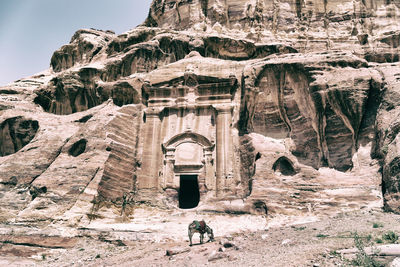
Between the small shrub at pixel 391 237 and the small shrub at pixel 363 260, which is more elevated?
the small shrub at pixel 391 237

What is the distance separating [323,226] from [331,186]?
462cm

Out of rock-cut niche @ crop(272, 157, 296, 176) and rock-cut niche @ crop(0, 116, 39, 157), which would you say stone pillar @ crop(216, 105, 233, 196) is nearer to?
rock-cut niche @ crop(272, 157, 296, 176)

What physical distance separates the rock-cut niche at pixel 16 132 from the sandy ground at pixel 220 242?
12266 mm

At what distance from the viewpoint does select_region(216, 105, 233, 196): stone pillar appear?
19.7 m

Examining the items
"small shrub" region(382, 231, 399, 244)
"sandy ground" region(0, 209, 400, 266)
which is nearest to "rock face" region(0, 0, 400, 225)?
"sandy ground" region(0, 209, 400, 266)

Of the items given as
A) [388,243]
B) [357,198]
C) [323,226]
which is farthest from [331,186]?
[388,243]

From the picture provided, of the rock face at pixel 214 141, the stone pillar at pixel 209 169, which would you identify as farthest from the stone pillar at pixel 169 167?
the stone pillar at pixel 209 169

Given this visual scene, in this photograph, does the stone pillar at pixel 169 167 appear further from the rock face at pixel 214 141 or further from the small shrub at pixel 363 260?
the small shrub at pixel 363 260

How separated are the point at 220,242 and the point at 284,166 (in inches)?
301

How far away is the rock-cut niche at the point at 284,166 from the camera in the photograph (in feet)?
59.9

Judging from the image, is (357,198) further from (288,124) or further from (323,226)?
(288,124)

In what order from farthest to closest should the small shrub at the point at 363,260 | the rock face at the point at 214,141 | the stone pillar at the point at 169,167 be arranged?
the stone pillar at the point at 169,167, the rock face at the point at 214,141, the small shrub at the point at 363,260

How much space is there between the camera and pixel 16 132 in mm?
25703

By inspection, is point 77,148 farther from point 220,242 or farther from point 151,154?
point 220,242
